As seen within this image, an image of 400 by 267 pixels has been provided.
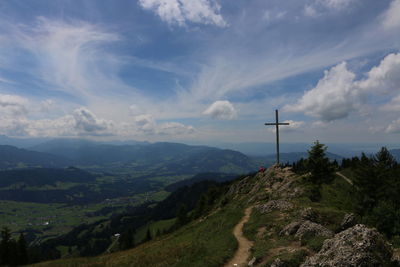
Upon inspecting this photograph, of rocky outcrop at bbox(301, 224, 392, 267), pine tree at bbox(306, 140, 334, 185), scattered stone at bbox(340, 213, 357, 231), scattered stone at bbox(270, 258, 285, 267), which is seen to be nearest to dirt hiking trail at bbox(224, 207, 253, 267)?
scattered stone at bbox(270, 258, 285, 267)

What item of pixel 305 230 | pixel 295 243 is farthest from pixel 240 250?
pixel 305 230

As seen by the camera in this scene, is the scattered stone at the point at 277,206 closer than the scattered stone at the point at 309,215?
No

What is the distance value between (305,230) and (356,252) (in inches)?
286

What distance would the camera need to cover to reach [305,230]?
19.6 meters

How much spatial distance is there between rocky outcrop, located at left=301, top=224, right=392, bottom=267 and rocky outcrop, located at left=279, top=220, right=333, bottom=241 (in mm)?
4639

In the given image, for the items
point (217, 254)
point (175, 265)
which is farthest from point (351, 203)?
point (175, 265)

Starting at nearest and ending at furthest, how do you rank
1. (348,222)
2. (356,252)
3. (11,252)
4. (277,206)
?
(356,252)
(348,222)
(277,206)
(11,252)

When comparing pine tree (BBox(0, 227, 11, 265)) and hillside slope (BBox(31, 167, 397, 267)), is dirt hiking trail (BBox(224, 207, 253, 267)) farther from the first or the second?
pine tree (BBox(0, 227, 11, 265))

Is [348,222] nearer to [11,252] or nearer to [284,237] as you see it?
[284,237]

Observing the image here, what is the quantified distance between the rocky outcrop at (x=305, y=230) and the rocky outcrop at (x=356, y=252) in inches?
183

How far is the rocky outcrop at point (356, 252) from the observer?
482 inches

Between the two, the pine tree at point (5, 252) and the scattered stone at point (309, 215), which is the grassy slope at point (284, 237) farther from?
the pine tree at point (5, 252)

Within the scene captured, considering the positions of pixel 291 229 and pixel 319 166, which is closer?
pixel 291 229

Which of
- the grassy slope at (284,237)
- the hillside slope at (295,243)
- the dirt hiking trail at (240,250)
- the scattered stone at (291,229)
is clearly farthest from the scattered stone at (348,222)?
the dirt hiking trail at (240,250)
